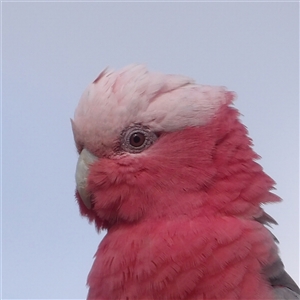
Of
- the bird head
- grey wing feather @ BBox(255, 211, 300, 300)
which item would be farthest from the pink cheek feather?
grey wing feather @ BBox(255, 211, 300, 300)

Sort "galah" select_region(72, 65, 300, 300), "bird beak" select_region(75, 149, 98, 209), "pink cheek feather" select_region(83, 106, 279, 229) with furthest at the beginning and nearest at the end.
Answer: "bird beak" select_region(75, 149, 98, 209), "pink cheek feather" select_region(83, 106, 279, 229), "galah" select_region(72, 65, 300, 300)

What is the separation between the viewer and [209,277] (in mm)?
2043

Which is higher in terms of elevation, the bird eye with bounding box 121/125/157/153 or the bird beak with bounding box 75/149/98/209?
the bird eye with bounding box 121/125/157/153

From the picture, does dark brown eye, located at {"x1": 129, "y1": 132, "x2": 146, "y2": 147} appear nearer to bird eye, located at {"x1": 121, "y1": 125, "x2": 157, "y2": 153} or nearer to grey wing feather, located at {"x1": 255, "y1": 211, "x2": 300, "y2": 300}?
bird eye, located at {"x1": 121, "y1": 125, "x2": 157, "y2": 153}

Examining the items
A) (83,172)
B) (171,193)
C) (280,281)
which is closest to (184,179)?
(171,193)

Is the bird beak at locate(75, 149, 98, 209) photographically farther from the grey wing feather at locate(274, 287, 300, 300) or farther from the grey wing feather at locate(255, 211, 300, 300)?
the grey wing feather at locate(274, 287, 300, 300)

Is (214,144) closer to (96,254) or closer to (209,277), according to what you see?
(209,277)

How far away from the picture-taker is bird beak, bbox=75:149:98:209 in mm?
2375

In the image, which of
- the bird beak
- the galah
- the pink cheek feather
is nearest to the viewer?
the galah

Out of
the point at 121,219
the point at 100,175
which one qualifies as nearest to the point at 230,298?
the point at 121,219

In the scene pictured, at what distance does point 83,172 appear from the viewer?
7.82 ft

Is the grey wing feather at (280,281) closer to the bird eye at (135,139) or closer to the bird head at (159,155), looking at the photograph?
the bird head at (159,155)

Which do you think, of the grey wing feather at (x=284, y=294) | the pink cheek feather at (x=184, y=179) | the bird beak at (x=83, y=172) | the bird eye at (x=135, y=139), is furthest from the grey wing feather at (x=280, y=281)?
the bird beak at (x=83, y=172)

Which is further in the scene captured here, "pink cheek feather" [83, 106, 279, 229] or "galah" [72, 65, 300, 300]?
"pink cheek feather" [83, 106, 279, 229]
